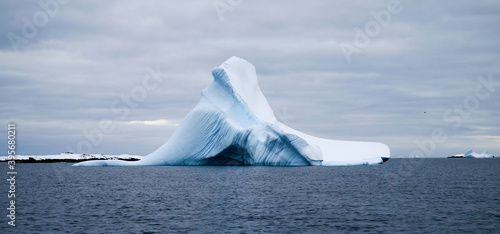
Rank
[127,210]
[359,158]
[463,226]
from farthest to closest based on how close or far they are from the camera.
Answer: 1. [359,158]
2. [127,210]
3. [463,226]

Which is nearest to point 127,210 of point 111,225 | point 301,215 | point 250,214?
point 111,225

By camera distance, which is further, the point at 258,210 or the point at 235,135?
the point at 235,135

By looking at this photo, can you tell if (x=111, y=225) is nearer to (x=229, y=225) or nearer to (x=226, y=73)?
(x=229, y=225)

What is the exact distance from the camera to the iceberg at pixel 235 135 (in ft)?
134

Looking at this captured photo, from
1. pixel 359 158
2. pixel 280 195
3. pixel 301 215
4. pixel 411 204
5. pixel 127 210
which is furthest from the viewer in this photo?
pixel 359 158

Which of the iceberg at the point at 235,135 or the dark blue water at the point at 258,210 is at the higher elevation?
the iceberg at the point at 235,135

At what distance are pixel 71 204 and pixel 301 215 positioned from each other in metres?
10.4

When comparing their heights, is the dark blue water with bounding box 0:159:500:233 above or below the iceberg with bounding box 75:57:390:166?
below

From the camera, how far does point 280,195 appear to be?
23875 mm

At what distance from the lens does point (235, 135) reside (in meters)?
41.1

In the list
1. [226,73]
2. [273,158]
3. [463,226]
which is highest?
[226,73]

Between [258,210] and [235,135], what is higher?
[235,135]

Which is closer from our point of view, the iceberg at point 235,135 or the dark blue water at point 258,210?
the dark blue water at point 258,210

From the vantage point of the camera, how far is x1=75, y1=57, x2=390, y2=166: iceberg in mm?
40812
